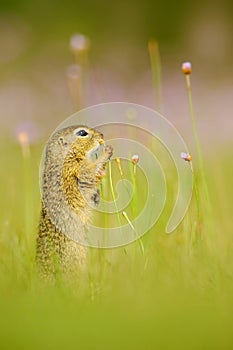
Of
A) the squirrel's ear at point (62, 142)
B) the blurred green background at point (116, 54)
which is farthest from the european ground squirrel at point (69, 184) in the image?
the blurred green background at point (116, 54)

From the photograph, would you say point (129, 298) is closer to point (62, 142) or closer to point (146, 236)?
point (146, 236)

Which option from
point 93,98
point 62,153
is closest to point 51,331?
point 62,153

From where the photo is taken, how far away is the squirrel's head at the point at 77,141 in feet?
11.5

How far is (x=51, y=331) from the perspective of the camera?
7.90 feet

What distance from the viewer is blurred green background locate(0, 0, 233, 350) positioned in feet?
7.91

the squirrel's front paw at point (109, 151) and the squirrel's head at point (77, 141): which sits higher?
the squirrel's head at point (77, 141)

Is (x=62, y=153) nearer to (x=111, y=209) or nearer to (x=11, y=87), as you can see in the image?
(x=111, y=209)

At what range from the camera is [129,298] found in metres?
2.63

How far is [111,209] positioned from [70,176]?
258mm

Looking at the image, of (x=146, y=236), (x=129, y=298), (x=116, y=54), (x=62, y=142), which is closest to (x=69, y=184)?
(x=62, y=142)

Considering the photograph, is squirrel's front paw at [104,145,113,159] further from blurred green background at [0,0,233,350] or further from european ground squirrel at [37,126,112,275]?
blurred green background at [0,0,233,350]

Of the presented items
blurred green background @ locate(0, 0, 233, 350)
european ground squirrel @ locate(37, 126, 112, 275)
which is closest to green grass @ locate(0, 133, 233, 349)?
blurred green background @ locate(0, 0, 233, 350)

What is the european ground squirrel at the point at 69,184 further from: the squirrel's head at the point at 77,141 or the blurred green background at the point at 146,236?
the blurred green background at the point at 146,236

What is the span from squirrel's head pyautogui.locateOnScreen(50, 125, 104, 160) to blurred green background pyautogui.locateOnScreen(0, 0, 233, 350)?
394mm
